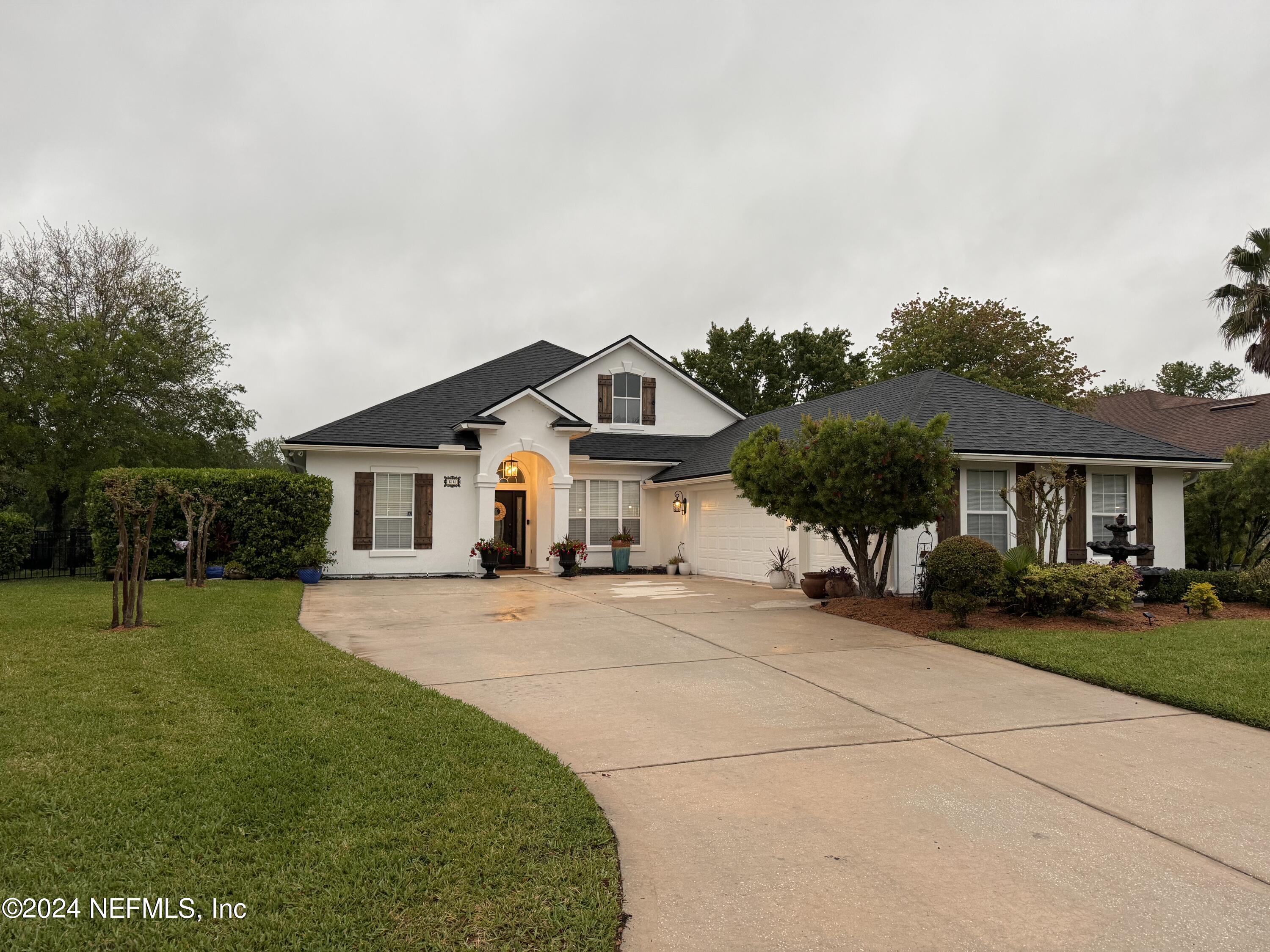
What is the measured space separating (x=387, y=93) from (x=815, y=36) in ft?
26.0

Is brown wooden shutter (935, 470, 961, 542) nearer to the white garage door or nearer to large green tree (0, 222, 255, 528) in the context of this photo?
the white garage door

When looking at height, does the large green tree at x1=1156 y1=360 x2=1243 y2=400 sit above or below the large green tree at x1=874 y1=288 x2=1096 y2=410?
above

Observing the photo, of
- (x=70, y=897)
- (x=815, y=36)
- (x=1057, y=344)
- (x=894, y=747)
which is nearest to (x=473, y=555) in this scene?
(x=815, y=36)

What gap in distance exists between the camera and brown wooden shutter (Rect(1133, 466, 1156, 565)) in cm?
1476

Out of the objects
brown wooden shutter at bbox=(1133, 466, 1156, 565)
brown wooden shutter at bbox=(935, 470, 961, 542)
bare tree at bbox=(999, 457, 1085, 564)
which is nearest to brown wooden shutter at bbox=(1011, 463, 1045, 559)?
bare tree at bbox=(999, 457, 1085, 564)

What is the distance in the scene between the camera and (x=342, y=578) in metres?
17.4

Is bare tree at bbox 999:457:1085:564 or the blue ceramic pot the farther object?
the blue ceramic pot

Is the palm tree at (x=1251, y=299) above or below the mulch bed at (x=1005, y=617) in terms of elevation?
above

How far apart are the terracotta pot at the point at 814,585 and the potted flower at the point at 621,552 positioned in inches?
287

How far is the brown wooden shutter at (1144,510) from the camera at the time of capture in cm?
1476

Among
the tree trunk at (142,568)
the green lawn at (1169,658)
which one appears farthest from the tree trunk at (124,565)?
the green lawn at (1169,658)

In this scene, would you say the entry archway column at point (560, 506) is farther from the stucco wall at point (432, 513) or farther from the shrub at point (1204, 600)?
the shrub at point (1204, 600)

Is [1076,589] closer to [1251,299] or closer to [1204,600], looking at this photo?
[1204,600]

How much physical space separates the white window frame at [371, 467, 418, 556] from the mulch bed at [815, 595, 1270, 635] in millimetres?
10468
